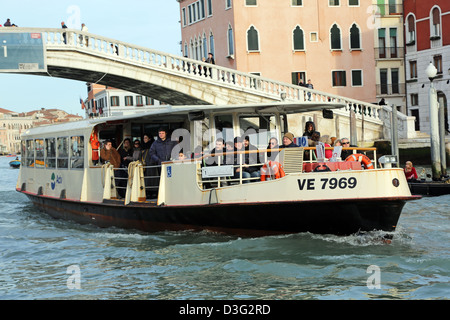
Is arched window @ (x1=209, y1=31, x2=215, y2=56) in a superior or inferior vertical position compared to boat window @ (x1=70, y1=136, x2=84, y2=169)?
superior

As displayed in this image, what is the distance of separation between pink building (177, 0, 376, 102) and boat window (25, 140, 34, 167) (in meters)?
19.6

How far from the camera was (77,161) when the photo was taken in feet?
45.5

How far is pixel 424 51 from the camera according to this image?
35.8m

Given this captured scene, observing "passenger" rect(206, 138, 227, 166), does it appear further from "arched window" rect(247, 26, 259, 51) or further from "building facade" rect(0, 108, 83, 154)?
"building facade" rect(0, 108, 83, 154)

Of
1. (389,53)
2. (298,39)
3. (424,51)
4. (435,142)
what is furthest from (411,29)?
(435,142)

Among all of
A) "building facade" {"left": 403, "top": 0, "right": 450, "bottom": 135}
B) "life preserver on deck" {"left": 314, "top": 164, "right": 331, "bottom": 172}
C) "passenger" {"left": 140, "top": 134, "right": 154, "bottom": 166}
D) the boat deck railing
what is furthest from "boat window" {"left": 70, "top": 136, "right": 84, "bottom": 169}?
"building facade" {"left": 403, "top": 0, "right": 450, "bottom": 135}

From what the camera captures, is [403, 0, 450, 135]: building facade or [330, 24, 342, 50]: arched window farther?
[330, 24, 342, 50]: arched window

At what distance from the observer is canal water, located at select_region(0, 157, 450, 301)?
7.93m

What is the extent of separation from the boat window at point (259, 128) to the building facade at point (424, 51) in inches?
885

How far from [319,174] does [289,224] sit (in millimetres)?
799

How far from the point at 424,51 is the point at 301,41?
18.8 ft

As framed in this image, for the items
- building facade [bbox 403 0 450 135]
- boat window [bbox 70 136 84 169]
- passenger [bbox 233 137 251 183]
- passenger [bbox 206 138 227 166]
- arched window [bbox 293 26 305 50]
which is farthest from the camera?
arched window [bbox 293 26 305 50]

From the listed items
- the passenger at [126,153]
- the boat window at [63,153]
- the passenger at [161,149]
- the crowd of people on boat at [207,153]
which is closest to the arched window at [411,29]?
the boat window at [63,153]

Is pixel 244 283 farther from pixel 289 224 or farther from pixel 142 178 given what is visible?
pixel 142 178
